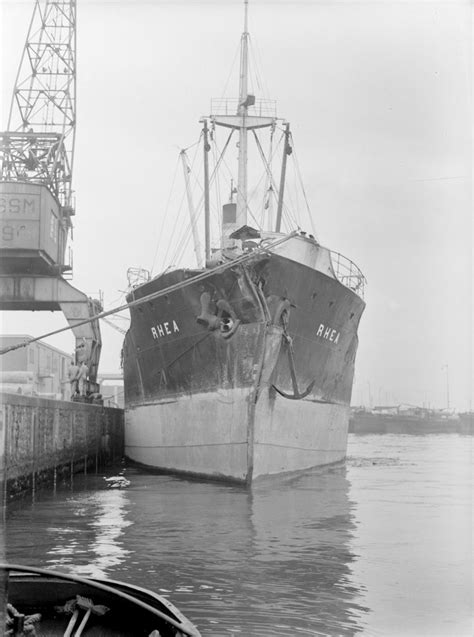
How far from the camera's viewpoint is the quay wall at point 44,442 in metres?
10.4

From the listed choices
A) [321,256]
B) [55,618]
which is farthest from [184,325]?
[55,618]

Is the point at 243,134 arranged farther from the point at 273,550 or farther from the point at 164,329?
the point at 273,550

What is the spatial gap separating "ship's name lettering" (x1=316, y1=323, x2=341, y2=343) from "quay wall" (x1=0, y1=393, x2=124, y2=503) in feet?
16.6

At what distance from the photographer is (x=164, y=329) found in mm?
14688

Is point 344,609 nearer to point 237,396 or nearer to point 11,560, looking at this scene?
point 11,560

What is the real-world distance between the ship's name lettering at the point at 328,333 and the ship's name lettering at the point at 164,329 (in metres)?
2.74

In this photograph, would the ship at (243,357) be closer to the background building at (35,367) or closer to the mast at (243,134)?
the mast at (243,134)

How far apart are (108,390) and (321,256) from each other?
46.0m

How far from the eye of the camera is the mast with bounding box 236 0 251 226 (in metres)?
16.5

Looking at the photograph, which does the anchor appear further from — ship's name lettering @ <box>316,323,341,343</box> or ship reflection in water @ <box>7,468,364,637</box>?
ship reflection in water @ <box>7,468,364,637</box>

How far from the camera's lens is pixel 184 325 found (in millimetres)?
14039

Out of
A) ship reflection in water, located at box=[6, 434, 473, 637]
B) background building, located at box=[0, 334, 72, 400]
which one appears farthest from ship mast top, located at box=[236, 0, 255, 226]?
background building, located at box=[0, 334, 72, 400]

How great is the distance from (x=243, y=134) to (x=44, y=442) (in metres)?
8.29

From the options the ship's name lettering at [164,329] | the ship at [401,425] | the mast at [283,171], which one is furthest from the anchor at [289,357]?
the ship at [401,425]
